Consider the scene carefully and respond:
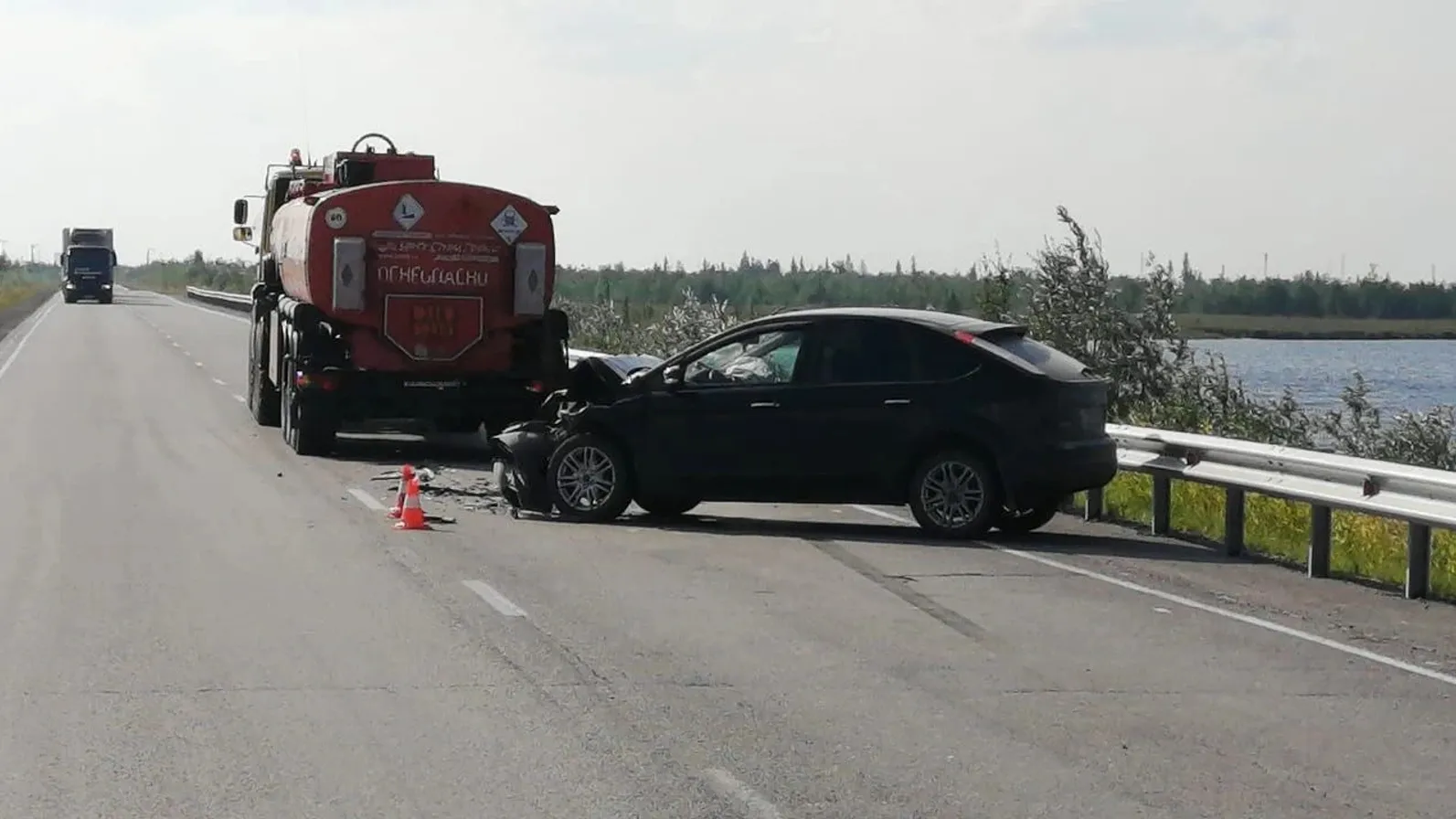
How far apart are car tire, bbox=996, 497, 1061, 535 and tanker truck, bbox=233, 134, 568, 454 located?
24.4ft

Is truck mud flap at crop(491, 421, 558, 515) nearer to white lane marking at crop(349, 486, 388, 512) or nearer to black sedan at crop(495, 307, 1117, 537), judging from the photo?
black sedan at crop(495, 307, 1117, 537)

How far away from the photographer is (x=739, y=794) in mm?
7555

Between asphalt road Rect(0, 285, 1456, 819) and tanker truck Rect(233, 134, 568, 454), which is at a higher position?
tanker truck Rect(233, 134, 568, 454)

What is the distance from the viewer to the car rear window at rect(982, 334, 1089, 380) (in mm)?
15716

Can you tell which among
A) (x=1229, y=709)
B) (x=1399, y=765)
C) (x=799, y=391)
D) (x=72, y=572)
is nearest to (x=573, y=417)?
(x=799, y=391)

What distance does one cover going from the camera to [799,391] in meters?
16.0

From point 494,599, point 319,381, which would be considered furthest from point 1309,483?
point 319,381

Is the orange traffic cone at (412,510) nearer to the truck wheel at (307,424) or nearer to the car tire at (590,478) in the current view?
the car tire at (590,478)

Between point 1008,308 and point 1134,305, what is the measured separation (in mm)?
1596

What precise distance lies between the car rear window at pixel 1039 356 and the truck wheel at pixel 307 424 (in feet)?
28.0

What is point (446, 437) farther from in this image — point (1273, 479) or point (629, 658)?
point (629, 658)

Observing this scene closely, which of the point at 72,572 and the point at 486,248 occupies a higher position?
the point at 486,248

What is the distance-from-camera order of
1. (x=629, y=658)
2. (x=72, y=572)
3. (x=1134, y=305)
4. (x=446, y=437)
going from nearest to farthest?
(x=629, y=658) → (x=72, y=572) → (x=446, y=437) → (x=1134, y=305)

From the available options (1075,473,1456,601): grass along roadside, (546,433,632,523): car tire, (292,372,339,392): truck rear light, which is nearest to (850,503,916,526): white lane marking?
(1075,473,1456,601): grass along roadside
